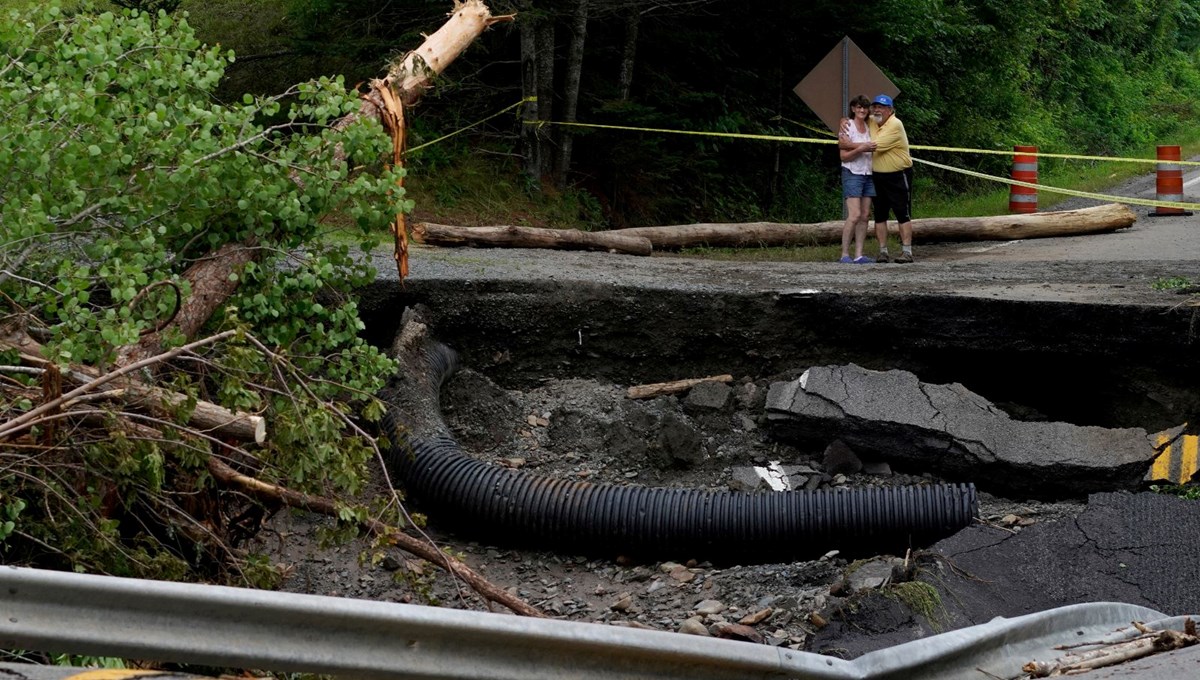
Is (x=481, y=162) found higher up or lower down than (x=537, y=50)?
lower down

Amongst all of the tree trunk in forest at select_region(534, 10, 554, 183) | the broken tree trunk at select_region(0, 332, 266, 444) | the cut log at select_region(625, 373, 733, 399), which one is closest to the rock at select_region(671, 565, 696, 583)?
the cut log at select_region(625, 373, 733, 399)

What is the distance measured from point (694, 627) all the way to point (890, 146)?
23.8 ft

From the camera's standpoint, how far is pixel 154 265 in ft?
18.3

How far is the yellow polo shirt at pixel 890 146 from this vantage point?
11773 millimetres

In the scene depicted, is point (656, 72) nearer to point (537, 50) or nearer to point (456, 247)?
point (537, 50)

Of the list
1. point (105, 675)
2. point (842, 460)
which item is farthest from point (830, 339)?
point (105, 675)

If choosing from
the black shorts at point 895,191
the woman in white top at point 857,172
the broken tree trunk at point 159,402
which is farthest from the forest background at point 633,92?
the broken tree trunk at point 159,402

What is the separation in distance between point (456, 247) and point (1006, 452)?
5730 mm

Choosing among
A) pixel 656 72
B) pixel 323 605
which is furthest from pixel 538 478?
pixel 656 72

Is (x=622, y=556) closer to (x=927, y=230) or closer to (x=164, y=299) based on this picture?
(x=164, y=299)

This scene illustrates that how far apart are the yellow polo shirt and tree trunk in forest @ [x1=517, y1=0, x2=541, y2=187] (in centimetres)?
474

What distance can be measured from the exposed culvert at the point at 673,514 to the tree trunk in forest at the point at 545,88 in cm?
859

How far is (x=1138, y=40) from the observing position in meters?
31.3

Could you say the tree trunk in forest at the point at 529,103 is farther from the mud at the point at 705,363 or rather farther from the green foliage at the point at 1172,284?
the green foliage at the point at 1172,284
